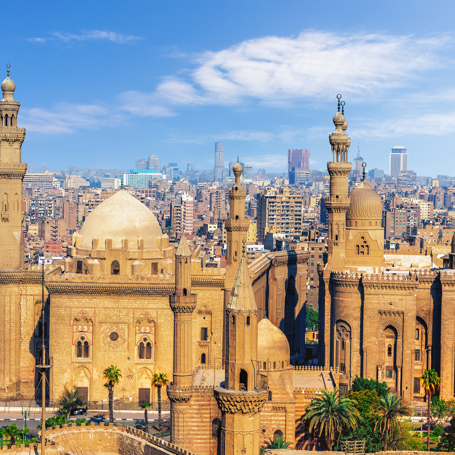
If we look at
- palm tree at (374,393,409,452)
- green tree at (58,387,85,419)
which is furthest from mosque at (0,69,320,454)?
palm tree at (374,393,409,452)

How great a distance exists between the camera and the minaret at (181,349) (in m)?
38.0

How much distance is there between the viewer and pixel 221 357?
50594 millimetres

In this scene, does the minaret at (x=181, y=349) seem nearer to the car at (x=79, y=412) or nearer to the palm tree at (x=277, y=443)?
the palm tree at (x=277, y=443)

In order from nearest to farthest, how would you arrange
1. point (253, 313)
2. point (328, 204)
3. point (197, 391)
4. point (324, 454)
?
point (253, 313)
point (324, 454)
point (197, 391)
point (328, 204)

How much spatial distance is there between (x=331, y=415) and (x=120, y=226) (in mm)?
23129

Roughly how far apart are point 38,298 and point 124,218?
26.6 ft

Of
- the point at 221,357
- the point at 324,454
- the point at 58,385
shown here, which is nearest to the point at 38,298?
the point at 58,385

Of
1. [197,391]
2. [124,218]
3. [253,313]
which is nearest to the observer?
[253,313]

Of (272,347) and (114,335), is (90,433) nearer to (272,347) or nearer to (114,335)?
(272,347)

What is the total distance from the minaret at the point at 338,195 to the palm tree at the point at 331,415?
13834mm

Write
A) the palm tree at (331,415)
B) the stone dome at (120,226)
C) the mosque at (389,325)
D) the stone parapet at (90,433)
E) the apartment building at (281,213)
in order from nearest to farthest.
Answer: the stone parapet at (90,433) < the palm tree at (331,415) < the mosque at (389,325) < the stone dome at (120,226) < the apartment building at (281,213)

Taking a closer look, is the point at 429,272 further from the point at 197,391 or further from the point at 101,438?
the point at 101,438

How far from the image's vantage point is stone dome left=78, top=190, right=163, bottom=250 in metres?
54.8

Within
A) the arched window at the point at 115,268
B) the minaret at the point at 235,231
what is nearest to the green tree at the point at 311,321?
the arched window at the point at 115,268
